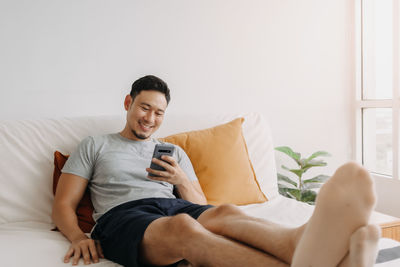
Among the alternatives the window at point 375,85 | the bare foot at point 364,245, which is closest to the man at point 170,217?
the bare foot at point 364,245

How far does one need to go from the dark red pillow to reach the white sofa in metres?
0.07

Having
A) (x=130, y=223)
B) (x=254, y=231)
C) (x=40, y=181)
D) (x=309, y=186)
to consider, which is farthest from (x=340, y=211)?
(x=309, y=186)

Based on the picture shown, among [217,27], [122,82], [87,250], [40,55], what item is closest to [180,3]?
[217,27]

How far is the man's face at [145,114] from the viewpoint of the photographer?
5.44ft

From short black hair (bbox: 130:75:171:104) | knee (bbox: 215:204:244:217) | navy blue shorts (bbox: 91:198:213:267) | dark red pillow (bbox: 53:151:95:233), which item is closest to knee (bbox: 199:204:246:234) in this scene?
knee (bbox: 215:204:244:217)

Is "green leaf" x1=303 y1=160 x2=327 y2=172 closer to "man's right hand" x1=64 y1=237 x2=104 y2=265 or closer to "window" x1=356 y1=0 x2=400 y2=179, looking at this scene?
"window" x1=356 y1=0 x2=400 y2=179

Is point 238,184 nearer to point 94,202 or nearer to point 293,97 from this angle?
point 94,202

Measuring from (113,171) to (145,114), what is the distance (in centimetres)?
29

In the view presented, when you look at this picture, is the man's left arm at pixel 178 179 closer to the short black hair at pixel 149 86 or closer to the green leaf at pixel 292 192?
the short black hair at pixel 149 86

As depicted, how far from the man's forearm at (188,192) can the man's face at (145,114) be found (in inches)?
10.9

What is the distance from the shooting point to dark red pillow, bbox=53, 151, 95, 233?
153 cm

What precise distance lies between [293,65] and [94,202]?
180 centimetres

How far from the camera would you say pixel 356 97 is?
2910 mm

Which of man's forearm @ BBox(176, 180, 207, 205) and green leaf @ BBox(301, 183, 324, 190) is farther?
green leaf @ BBox(301, 183, 324, 190)
